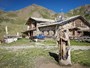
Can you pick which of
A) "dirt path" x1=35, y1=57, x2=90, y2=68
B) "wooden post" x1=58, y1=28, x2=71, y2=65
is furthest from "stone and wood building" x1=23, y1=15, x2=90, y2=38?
"wooden post" x1=58, y1=28, x2=71, y2=65

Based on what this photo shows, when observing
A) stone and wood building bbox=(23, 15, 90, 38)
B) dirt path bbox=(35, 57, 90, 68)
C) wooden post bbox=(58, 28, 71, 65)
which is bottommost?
dirt path bbox=(35, 57, 90, 68)

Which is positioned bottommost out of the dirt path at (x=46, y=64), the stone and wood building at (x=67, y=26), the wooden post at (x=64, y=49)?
the dirt path at (x=46, y=64)

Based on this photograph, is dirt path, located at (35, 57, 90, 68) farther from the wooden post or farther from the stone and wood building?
the stone and wood building

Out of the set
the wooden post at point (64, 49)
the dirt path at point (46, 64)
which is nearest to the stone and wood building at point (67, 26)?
the dirt path at point (46, 64)

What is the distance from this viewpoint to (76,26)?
43.1 meters

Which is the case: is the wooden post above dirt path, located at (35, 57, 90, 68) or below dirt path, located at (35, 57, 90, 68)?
above

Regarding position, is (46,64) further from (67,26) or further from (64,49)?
(67,26)

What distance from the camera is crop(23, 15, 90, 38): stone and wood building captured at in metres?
40.8

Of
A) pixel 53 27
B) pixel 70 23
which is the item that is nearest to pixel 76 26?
pixel 70 23

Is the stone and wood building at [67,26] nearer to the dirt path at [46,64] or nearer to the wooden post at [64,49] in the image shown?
the dirt path at [46,64]

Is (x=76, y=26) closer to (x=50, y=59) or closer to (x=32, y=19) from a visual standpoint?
(x=32, y=19)

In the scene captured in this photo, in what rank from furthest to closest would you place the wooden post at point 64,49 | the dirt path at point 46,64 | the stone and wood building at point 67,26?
1. the stone and wood building at point 67,26
2. the wooden post at point 64,49
3. the dirt path at point 46,64

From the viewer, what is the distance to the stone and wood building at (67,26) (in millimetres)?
40781

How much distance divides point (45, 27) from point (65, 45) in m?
32.5
